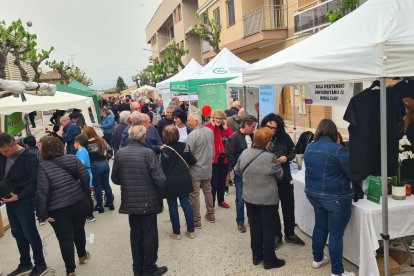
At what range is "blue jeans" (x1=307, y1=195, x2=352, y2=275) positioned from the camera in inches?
138

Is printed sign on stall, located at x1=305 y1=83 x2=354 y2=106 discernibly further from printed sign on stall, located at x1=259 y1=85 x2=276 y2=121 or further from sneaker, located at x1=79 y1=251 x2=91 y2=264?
sneaker, located at x1=79 y1=251 x2=91 y2=264

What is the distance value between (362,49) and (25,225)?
13.2 feet

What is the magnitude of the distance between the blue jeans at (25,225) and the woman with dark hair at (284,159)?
2.89 meters

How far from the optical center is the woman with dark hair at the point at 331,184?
3436 millimetres

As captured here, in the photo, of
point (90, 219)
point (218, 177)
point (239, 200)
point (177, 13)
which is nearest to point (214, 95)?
point (218, 177)

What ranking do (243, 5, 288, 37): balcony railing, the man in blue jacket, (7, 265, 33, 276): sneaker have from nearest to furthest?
(7, 265, 33, 276): sneaker < the man in blue jacket < (243, 5, 288, 37): balcony railing

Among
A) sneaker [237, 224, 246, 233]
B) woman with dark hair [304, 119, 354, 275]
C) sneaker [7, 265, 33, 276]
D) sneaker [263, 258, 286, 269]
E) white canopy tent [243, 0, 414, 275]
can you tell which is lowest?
sneaker [7, 265, 33, 276]

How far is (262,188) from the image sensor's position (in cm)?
383

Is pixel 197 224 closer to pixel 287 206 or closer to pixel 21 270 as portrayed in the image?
pixel 287 206

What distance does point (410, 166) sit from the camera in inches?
149

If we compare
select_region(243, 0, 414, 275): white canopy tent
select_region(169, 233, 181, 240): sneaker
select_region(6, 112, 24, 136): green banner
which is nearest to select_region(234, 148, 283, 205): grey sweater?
select_region(243, 0, 414, 275): white canopy tent

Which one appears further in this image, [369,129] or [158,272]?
[158,272]

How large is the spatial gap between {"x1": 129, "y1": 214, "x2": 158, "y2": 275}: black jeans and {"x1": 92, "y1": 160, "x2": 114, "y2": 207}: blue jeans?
237cm

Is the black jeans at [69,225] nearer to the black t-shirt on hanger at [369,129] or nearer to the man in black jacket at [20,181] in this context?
the man in black jacket at [20,181]
